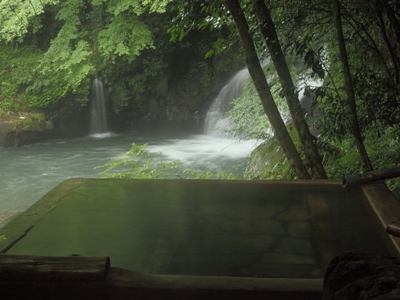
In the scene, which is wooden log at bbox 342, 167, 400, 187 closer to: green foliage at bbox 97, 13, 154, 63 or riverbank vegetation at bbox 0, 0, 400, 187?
riverbank vegetation at bbox 0, 0, 400, 187


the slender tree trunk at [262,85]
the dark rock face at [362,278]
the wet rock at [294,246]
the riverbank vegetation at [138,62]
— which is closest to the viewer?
the dark rock face at [362,278]

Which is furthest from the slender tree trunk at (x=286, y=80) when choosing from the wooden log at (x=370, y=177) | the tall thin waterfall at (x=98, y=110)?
the tall thin waterfall at (x=98, y=110)

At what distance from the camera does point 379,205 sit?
3.22 meters

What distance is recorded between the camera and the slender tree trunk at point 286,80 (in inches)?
173

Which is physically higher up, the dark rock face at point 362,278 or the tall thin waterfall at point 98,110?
the dark rock face at point 362,278

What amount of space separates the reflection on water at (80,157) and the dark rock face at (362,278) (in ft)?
29.3

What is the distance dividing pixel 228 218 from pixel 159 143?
1244cm

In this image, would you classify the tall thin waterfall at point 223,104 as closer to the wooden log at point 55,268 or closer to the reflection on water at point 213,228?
the reflection on water at point 213,228

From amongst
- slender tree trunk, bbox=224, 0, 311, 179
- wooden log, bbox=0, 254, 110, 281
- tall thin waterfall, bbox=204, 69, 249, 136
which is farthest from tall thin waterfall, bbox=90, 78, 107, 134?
wooden log, bbox=0, 254, 110, 281

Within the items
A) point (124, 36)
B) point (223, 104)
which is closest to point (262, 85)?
point (124, 36)

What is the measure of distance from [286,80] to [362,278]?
356cm

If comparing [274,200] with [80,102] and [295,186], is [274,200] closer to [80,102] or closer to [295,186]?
[295,186]

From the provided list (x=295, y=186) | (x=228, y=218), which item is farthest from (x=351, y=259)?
(x=295, y=186)

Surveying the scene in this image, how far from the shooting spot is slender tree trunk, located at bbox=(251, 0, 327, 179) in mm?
4391
